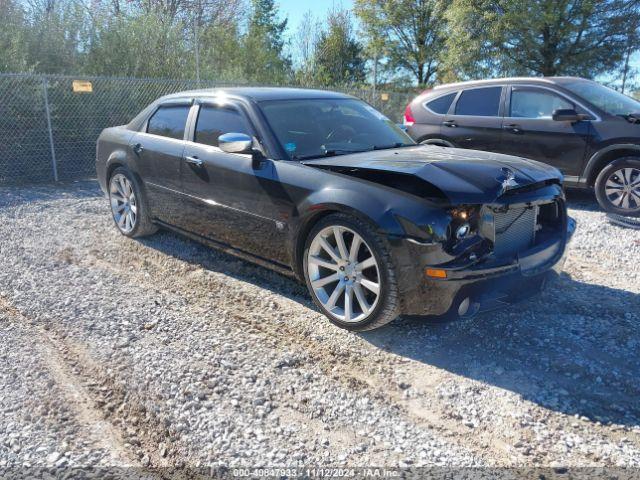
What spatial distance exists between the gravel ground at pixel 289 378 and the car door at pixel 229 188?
0.45 meters

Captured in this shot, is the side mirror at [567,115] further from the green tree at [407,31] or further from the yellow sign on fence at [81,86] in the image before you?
the green tree at [407,31]

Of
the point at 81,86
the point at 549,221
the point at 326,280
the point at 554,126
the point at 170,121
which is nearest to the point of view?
the point at 326,280

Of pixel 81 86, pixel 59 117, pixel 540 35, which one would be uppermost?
pixel 540 35

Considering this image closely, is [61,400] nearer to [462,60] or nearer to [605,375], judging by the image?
[605,375]

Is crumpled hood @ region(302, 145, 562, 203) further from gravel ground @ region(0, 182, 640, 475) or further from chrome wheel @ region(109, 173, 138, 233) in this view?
chrome wheel @ region(109, 173, 138, 233)

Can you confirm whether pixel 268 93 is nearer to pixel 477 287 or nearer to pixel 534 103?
pixel 477 287

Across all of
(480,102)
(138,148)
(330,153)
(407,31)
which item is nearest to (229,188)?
(330,153)

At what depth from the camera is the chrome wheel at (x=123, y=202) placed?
5.79 metres

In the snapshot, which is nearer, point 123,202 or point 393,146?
point 393,146

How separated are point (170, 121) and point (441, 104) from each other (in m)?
4.60

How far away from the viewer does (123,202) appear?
19.7 feet

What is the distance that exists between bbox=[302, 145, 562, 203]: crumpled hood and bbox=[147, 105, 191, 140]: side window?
172 centimetres

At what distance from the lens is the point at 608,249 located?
18.5 ft

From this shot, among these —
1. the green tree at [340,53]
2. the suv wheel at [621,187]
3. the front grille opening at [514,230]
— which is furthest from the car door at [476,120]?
the green tree at [340,53]
